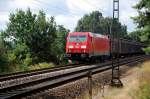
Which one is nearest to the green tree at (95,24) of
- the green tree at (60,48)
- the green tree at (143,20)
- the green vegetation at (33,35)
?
the green tree at (60,48)

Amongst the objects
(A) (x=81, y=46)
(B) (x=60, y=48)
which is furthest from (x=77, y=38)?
(B) (x=60, y=48)

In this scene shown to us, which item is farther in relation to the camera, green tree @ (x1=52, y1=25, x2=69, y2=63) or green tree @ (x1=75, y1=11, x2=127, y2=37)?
green tree @ (x1=75, y1=11, x2=127, y2=37)

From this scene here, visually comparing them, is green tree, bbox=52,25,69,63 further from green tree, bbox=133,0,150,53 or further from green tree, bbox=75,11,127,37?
green tree, bbox=75,11,127,37

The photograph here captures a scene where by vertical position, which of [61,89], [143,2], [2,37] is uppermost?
[143,2]

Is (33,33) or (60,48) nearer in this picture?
(33,33)

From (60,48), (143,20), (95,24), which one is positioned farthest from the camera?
(95,24)

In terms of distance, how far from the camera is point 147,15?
3441 centimetres

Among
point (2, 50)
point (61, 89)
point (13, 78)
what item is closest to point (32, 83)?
point (61, 89)

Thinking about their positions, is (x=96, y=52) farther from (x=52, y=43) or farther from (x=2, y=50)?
(x=2, y=50)

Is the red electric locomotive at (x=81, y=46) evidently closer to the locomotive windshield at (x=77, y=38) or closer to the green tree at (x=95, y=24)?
the locomotive windshield at (x=77, y=38)

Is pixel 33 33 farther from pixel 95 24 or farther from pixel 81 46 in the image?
pixel 95 24

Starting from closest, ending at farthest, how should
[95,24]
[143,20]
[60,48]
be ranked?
1. [143,20]
2. [60,48]
3. [95,24]

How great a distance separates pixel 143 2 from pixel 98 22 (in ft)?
467

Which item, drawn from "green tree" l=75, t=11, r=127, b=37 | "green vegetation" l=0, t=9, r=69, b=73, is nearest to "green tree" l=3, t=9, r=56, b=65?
"green vegetation" l=0, t=9, r=69, b=73
